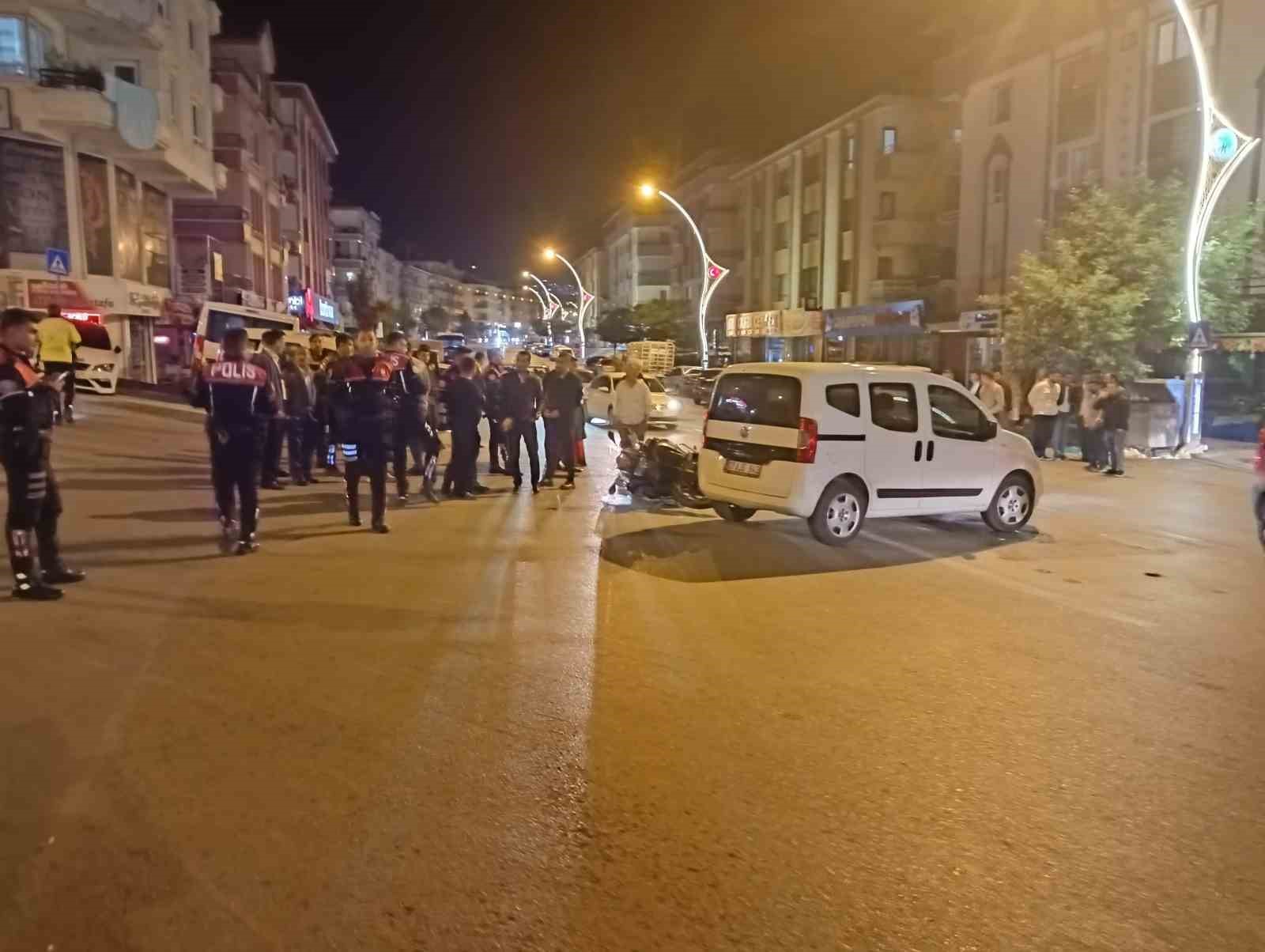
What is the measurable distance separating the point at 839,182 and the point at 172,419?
37196mm

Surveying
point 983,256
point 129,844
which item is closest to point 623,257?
point 983,256

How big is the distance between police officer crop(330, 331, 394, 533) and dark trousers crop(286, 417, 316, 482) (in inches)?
147

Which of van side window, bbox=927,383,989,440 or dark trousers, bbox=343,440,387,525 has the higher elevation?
van side window, bbox=927,383,989,440

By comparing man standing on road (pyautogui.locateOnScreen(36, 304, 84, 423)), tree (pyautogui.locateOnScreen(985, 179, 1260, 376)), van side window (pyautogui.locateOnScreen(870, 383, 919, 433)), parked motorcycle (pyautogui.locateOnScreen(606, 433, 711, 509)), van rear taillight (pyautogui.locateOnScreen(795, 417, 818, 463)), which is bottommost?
parked motorcycle (pyautogui.locateOnScreen(606, 433, 711, 509))

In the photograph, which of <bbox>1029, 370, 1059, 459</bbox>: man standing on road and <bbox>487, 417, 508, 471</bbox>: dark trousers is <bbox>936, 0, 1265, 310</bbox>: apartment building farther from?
<bbox>487, 417, 508, 471</bbox>: dark trousers

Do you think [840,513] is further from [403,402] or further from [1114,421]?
[1114,421]

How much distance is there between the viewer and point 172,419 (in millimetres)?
22266

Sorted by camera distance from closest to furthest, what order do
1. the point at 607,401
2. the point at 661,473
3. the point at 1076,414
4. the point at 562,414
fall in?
the point at 661,473 → the point at 562,414 → the point at 1076,414 → the point at 607,401

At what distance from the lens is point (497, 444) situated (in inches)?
611

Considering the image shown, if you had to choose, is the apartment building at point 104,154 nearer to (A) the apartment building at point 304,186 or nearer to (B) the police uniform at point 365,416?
(B) the police uniform at point 365,416

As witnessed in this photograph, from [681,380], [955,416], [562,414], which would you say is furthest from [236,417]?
[681,380]

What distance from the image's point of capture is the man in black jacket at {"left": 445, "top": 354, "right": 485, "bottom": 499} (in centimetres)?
1284

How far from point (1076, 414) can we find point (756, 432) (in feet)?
39.1

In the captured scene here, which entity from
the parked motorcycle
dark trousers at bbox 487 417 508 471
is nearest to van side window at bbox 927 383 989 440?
the parked motorcycle
